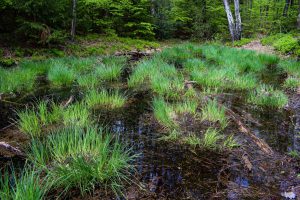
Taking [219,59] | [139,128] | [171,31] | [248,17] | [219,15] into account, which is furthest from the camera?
[248,17]

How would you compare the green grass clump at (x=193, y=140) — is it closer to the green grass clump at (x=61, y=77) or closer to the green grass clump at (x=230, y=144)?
the green grass clump at (x=230, y=144)

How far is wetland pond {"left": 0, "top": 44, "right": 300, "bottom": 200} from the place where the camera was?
2184 mm

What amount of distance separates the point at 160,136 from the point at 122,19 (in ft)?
45.0

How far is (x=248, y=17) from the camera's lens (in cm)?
2219

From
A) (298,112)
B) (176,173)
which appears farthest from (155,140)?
(298,112)

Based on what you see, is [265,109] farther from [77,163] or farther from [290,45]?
[290,45]

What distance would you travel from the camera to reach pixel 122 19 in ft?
51.5

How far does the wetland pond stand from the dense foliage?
405 cm

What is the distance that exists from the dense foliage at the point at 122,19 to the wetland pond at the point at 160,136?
405cm

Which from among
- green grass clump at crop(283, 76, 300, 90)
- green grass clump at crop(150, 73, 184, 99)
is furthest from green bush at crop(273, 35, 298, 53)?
green grass clump at crop(150, 73, 184, 99)

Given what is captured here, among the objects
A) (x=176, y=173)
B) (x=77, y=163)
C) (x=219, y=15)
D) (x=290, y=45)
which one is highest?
(x=219, y=15)

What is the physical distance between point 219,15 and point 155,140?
19130 millimetres

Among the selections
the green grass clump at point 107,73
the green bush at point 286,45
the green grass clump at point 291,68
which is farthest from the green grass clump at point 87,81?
the green bush at point 286,45

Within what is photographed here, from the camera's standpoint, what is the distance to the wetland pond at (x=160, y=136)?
Result: 2.18 m
